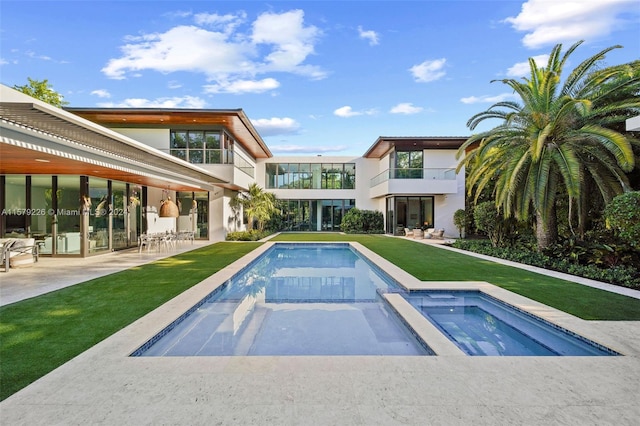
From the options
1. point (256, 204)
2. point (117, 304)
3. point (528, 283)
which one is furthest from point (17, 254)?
point (528, 283)

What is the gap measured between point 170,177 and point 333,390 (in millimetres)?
11937

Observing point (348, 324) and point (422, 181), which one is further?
point (422, 181)

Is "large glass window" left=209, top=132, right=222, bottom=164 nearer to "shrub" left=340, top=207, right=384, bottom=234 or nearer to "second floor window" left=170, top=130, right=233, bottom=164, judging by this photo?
"second floor window" left=170, top=130, right=233, bottom=164

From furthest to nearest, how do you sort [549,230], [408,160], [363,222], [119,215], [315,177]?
[315,177], [363,222], [408,160], [119,215], [549,230]

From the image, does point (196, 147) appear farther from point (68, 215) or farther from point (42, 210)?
point (42, 210)

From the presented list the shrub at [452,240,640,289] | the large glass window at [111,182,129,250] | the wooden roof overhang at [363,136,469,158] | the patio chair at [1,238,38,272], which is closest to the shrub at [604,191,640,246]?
the shrub at [452,240,640,289]

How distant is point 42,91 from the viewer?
30641 mm

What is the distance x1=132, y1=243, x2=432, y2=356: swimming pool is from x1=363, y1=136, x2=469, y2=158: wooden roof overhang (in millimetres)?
13405

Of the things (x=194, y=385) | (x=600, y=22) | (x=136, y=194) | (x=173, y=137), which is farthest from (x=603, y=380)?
(x=173, y=137)

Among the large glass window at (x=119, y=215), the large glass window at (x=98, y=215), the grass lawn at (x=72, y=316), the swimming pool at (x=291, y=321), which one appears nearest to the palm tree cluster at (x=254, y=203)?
the large glass window at (x=119, y=215)

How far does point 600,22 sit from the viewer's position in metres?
11.3

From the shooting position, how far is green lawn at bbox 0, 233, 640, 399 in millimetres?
4027

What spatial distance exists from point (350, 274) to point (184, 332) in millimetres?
6158

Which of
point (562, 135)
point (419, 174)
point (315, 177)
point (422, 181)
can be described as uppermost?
point (315, 177)
